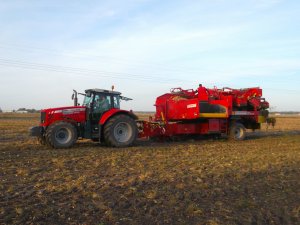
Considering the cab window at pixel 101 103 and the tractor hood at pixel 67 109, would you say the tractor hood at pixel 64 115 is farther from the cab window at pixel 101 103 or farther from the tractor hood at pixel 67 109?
the cab window at pixel 101 103

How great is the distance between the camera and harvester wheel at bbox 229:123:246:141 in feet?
59.0

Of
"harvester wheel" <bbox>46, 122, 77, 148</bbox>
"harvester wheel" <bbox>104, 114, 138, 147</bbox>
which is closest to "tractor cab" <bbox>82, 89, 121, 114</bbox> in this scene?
"harvester wheel" <bbox>104, 114, 138, 147</bbox>

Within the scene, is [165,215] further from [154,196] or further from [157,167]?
[157,167]

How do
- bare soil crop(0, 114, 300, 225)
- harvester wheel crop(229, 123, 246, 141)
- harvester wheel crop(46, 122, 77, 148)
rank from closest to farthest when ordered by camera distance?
bare soil crop(0, 114, 300, 225) < harvester wheel crop(46, 122, 77, 148) < harvester wheel crop(229, 123, 246, 141)

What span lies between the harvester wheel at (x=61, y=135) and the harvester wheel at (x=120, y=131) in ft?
4.15

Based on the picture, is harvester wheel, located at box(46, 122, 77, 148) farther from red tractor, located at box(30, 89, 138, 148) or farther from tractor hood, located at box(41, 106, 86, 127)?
tractor hood, located at box(41, 106, 86, 127)

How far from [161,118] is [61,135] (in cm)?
537

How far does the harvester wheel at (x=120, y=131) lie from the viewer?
14133mm

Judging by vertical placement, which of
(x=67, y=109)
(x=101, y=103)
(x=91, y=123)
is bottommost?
(x=91, y=123)

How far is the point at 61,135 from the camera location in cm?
1361

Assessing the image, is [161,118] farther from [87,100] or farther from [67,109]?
[67,109]

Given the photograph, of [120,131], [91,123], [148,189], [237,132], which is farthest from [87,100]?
[148,189]

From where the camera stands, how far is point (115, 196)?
6.74 meters

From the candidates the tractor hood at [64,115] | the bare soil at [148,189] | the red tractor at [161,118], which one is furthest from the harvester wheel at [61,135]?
the bare soil at [148,189]
